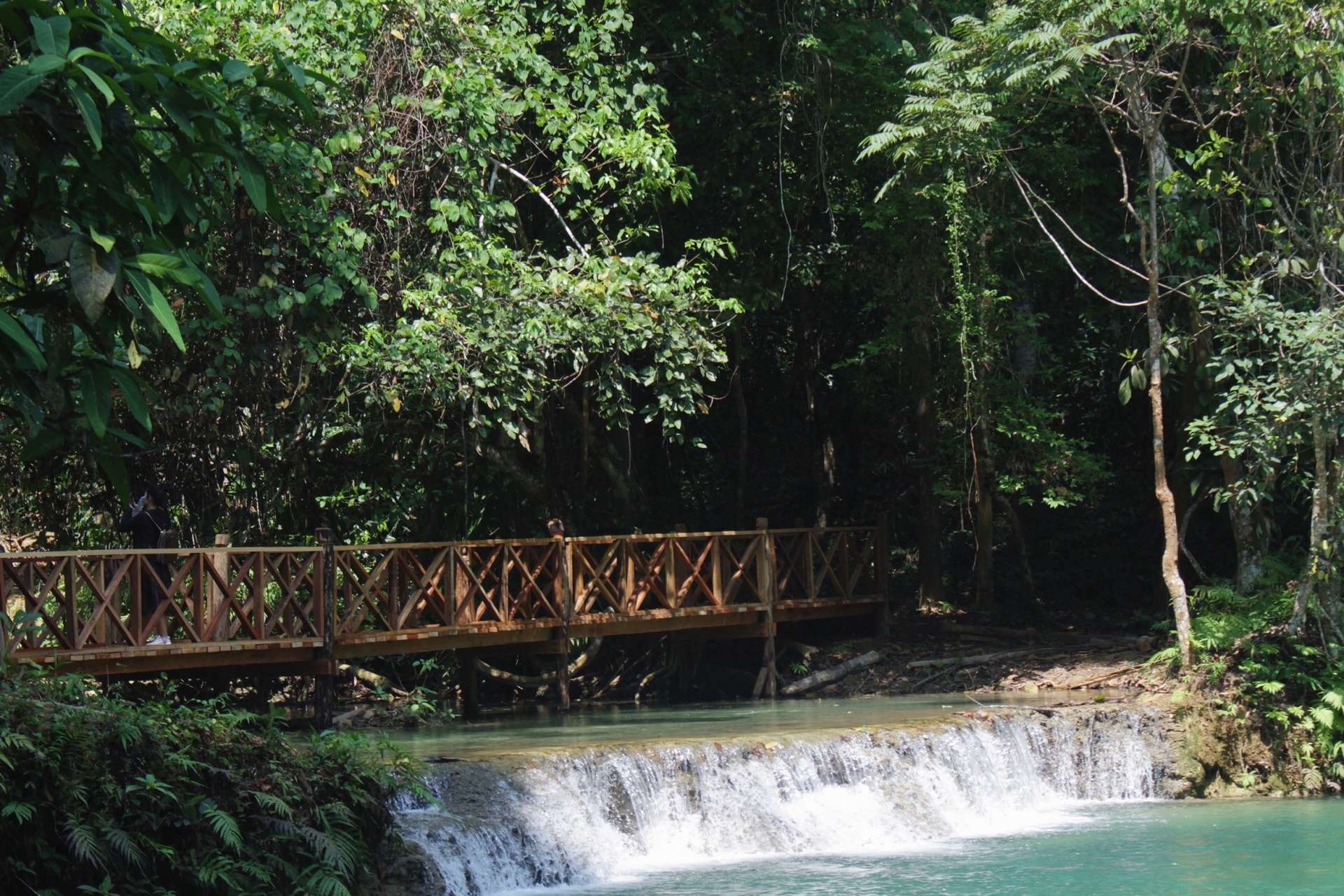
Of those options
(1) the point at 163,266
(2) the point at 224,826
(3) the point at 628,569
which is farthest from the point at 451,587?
(1) the point at 163,266

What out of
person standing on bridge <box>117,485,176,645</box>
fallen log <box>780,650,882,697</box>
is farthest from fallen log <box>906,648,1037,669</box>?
person standing on bridge <box>117,485,176,645</box>

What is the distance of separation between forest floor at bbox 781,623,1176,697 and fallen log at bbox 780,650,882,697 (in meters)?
0.06

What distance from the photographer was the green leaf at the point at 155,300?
3554mm

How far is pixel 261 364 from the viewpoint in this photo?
12.6 metres

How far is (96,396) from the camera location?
3.74 m

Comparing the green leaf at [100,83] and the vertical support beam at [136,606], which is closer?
the green leaf at [100,83]

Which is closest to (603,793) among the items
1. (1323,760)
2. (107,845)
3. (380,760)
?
(380,760)

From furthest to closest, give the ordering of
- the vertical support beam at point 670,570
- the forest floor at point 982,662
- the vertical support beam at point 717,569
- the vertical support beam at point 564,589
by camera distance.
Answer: the vertical support beam at point 717,569
the vertical support beam at point 670,570
the forest floor at point 982,662
the vertical support beam at point 564,589

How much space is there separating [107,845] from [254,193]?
3625 mm

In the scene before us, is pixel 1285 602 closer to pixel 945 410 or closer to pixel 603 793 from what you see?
pixel 945 410

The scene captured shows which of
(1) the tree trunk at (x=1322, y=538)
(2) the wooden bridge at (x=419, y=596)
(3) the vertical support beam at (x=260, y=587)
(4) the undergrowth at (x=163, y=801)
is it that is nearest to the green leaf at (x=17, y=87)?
(4) the undergrowth at (x=163, y=801)

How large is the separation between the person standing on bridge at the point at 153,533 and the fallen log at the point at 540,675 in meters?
4.54

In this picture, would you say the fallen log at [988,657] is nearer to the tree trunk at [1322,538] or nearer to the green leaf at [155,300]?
the tree trunk at [1322,538]

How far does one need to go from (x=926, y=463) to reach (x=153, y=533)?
8.78 metres
